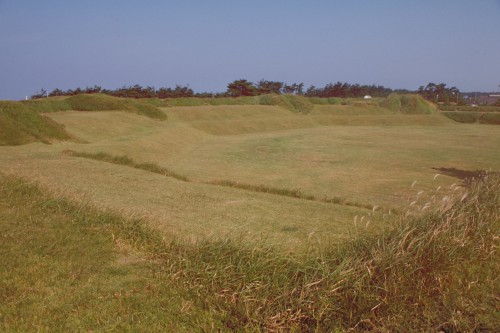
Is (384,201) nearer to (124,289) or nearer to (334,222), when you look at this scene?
(334,222)

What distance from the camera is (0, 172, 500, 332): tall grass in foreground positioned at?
3.04m

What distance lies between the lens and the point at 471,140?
2439 cm

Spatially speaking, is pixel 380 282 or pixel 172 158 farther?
pixel 172 158

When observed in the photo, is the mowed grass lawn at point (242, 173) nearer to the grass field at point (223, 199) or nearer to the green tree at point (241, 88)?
the grass field at point (223, 199)

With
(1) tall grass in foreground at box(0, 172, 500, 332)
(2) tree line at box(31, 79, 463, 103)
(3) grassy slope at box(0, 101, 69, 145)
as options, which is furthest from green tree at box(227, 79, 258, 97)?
(1) tall grass in foreground at box(0, 172, 500, 332)

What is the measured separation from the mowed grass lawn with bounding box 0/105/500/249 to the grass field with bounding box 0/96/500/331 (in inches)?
1.7

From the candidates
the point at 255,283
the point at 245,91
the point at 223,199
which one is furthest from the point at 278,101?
the point at 255,283

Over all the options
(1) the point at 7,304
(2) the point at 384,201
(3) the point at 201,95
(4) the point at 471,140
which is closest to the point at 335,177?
(2) the point at 384,201

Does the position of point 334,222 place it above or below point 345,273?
below

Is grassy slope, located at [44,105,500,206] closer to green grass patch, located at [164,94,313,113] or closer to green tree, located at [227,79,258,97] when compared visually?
green grass patch, located at [164,94,313,113]

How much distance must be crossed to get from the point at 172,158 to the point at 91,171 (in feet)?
22.9

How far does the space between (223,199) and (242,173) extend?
4.96 meters

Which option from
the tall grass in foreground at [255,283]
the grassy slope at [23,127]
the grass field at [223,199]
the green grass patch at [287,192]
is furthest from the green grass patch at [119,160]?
the tall grass in foreground at [255,283]

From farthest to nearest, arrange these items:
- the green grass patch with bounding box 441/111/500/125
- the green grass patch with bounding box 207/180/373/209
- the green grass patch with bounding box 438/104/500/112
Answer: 1. the green grass patch with bounding box 438/104/500/112
2. the green grass patch with bounding box 441/111/500/125
3. the green grass patch with bounding box 207/180/373/209
